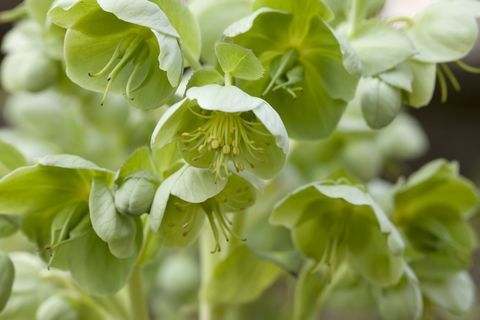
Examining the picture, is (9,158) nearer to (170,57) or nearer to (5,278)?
(5,278)

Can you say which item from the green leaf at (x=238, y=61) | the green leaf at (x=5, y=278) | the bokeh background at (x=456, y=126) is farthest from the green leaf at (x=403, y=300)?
the bokeh background at (x=456, y=126)

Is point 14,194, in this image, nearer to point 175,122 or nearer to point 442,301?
point 175,122

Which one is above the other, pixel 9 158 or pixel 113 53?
pixel 113 53

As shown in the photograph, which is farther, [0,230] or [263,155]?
[0,230]

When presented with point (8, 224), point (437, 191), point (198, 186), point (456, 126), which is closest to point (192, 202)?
point (198, 186)

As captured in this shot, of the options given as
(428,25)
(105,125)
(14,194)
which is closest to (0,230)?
(14,194)

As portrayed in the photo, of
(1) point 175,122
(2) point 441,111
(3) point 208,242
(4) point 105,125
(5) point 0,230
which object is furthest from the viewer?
(2) point 441,111

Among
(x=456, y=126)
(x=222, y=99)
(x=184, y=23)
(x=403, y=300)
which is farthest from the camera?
(x=456, y=126)
